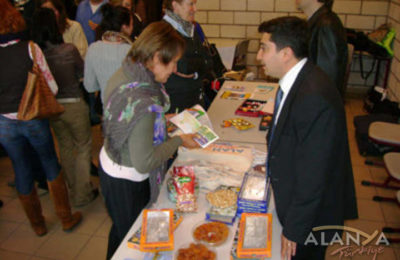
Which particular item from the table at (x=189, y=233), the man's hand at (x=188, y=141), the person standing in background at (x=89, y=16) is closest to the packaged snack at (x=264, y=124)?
the man's hand at (x=188, y=141)

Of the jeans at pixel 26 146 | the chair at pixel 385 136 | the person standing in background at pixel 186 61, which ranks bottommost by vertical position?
the chair at pixel 385 136

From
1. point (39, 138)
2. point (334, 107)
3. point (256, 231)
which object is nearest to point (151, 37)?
point (334, 107)

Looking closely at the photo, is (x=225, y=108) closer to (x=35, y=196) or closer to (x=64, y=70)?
(x=64, y=70)

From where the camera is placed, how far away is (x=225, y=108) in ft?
10.1

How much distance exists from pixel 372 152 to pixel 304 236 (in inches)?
117

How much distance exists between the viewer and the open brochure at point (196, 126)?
7.07 ft

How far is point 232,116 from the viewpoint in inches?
115

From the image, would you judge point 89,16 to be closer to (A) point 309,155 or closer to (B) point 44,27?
(B) point 44,27

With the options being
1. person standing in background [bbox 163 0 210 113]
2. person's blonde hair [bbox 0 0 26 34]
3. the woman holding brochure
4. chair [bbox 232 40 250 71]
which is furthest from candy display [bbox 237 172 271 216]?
chair [bbox 232 40 250 71]

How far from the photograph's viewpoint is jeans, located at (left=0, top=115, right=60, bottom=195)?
2564 millimetres

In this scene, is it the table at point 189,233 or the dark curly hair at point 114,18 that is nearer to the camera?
the table at point 189,233

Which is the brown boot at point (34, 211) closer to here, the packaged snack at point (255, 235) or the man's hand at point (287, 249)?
the packaged snack at point (255, 235)

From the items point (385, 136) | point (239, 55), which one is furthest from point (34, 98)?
point (239, 55)

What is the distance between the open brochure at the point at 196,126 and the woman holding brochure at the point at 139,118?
9.2 inches
